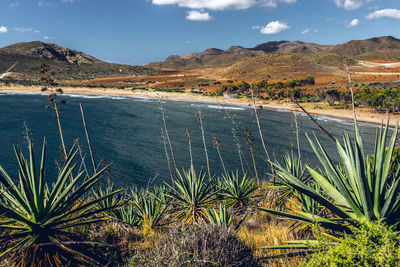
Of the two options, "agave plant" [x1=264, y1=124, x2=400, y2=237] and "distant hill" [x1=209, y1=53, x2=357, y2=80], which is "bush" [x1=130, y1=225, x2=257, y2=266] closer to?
"agave plant" [x1=264, y1=124, x2=400, y2=237]

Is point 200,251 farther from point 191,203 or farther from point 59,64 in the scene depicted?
point 59,64

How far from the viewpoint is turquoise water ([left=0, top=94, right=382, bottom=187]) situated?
20141 mm

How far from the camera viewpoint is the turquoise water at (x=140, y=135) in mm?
20141

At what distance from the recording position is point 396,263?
2141 millimetres

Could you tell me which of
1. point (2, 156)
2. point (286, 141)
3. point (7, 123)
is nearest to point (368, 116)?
point (286, 141)

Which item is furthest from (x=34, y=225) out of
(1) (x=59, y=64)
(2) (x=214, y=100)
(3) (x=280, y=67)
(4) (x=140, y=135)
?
(1) (x=59, y=64)

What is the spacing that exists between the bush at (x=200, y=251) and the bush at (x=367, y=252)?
118cm

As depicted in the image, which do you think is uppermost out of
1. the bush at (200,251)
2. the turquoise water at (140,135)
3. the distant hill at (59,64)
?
the distant hill at (59,64)

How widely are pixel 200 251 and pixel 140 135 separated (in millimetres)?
27927

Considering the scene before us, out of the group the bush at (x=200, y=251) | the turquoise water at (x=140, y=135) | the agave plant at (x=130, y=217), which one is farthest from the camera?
the turquoise water at (x=140, y=135)

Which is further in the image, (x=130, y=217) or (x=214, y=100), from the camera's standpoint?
(x=214, y=100)

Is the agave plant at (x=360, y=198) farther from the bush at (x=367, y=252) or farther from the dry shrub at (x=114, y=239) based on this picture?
the dry shrub at (x=114, y=239)

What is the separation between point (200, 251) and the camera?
332 centimetres

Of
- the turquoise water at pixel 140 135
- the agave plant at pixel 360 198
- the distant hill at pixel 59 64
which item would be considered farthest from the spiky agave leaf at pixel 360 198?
the distant hill at pixel 59 64
